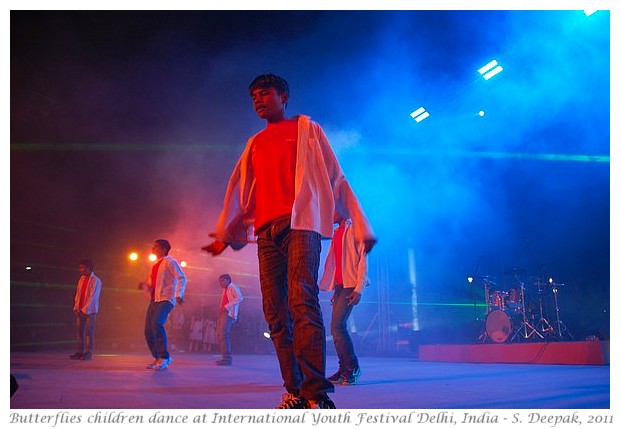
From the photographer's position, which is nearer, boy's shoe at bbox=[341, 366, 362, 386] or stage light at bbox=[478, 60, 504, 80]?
boy's shoe at bbox=[341, 366, 362, 386]

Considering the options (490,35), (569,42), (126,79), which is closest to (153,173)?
(126,79)

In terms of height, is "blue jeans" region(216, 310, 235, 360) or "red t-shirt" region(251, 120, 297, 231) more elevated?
"red t-shirt" region(251, 120, 297, 231)

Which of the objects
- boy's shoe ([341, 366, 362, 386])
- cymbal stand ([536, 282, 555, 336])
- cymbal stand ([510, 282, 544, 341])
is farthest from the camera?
cymbal stand ([510, 282, 544, 341])

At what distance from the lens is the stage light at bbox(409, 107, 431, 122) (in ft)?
35.0

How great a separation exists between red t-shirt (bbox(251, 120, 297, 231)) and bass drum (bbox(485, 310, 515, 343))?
8187mm

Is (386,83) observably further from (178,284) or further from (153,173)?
(153,173)

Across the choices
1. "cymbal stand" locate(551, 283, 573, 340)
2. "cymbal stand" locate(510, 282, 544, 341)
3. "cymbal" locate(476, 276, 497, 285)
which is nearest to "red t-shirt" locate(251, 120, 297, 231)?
"cymbal stand" locate(510, 282, 544, 341)

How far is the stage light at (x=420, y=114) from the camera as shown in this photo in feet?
35.0

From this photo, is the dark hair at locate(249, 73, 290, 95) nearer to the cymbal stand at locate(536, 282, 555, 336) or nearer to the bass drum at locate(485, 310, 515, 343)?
the bass drum at locate(485, 310, 515, 343)

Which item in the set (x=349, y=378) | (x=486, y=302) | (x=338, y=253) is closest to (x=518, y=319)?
(x=486, y=302)

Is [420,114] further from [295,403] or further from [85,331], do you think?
[295,403]

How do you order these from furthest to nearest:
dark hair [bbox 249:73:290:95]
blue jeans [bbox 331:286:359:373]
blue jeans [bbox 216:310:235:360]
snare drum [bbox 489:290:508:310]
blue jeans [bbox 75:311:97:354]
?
1. snare drum [bbox 489:290:508:310]
2. blue jeans [bbox 75:311:97:354]
3. blue jeans [bbox 216:310:235:360]
4. blue jeans [bbox 331:286:359:373]
5. dark hair [bbox 249:73:290:95]

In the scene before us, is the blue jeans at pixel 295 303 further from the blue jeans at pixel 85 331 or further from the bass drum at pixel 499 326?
the bass drum at pixel 499 326

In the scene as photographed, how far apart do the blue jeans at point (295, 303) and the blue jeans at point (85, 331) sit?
7.69 m
